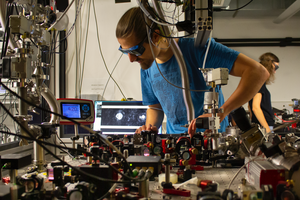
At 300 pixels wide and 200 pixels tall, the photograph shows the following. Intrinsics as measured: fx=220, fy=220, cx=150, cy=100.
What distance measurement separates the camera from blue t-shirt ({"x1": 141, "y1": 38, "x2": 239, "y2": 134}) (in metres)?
1.50

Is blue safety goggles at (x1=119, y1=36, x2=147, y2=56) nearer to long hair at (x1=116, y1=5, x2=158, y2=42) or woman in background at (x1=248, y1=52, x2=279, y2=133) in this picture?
long hair at (x1=116, y1=5, x2=158, y2=42)

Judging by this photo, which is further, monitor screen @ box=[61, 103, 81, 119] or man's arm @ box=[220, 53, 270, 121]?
monitor screen @ box=[61, 103, 81, 119]

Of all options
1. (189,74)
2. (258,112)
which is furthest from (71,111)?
(258,112)

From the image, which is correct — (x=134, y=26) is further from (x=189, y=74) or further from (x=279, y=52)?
(x=279, y=52)

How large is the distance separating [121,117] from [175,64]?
1.03 m

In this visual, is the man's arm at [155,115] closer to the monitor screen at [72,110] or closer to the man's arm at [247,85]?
the monitor screen at [72,110]

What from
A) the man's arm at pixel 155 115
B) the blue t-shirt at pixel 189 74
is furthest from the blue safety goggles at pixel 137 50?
the man's arm at pixel 155 115

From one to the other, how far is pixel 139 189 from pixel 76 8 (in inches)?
113

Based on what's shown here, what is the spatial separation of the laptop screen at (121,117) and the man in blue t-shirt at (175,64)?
551 mm

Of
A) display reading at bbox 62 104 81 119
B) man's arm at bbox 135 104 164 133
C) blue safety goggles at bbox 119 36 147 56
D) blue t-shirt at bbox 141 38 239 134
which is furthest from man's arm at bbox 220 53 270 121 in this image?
display reading at bbox 62 104 81 119

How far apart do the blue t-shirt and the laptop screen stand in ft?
1.91

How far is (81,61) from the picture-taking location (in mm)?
3049

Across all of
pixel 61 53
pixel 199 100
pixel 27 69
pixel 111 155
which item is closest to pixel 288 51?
pixel 199 100

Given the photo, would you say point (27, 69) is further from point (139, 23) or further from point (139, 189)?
point (139, 23)
